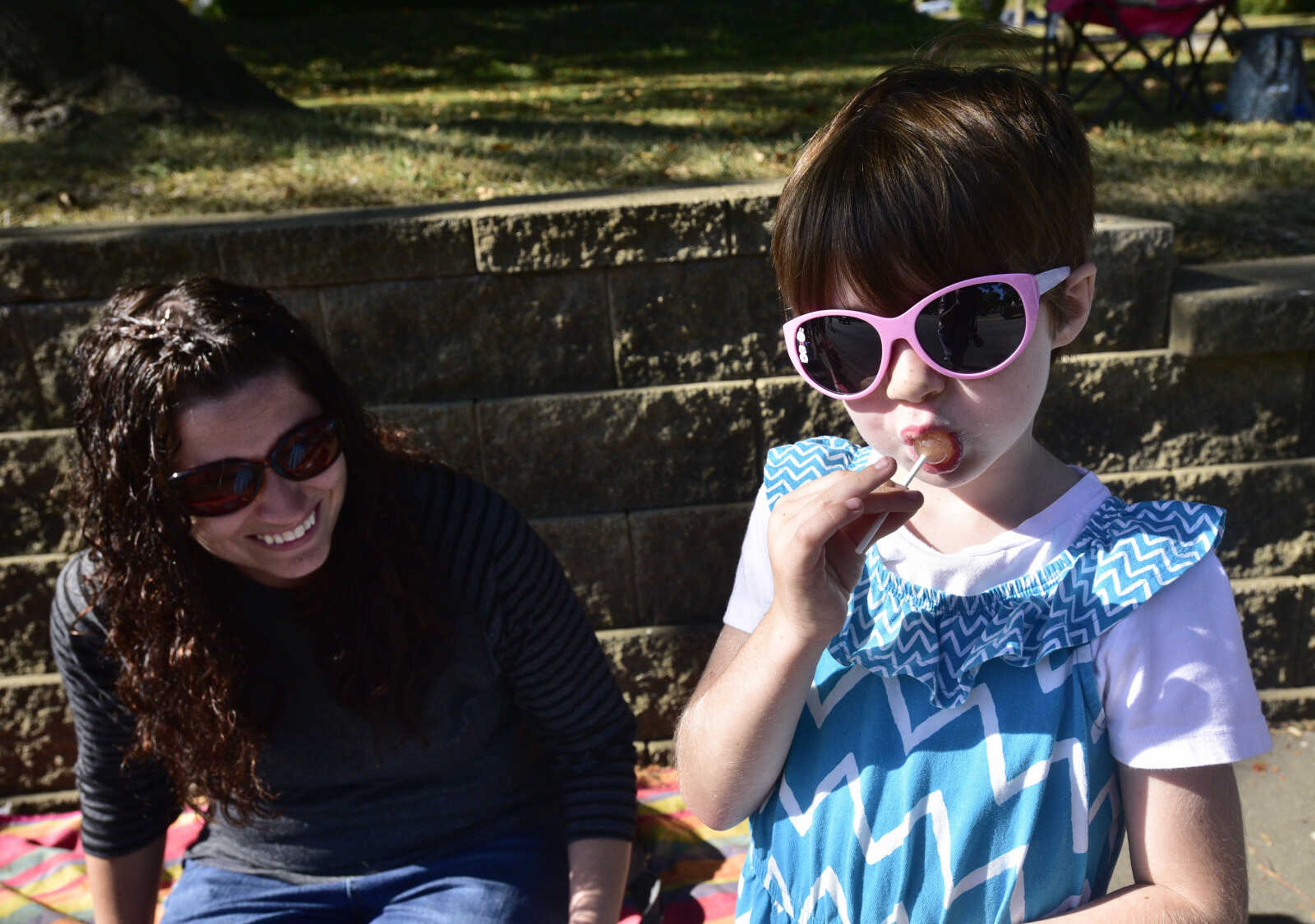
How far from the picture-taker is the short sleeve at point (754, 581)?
1490 mm

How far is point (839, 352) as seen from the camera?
1270mm

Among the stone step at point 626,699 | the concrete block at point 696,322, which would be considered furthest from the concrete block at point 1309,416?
the concrete block at point 696,322

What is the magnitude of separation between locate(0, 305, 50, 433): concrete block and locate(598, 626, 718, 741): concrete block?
62.4 inches

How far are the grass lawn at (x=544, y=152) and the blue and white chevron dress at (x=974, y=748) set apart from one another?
173 centimetres

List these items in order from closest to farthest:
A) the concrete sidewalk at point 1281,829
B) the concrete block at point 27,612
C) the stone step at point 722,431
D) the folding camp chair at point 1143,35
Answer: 1. the concrete sidewalk at point 1281,829
2. the stone step at point 722,431
3. the concrete block at point 27,612
4. the folding camp chair at point 1143,35

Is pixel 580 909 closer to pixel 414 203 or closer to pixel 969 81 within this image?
pixel 969 81

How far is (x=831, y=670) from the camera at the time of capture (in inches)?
55.9

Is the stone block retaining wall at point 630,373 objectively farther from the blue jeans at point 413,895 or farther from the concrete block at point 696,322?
the blue jeans at point 413,895

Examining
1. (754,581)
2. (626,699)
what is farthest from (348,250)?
(754,581)

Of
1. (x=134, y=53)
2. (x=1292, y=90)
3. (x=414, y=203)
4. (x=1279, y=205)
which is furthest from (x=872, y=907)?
(x=1292, y=90)

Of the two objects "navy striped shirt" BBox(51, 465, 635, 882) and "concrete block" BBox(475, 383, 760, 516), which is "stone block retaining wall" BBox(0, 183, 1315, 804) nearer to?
"concrete block" BBox(475, 383, 760, 516)

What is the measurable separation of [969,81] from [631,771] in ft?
4.69

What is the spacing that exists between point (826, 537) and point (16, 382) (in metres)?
2.48

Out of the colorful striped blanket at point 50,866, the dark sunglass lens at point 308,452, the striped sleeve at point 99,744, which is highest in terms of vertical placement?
the dark sunglass lens at point 308,452
